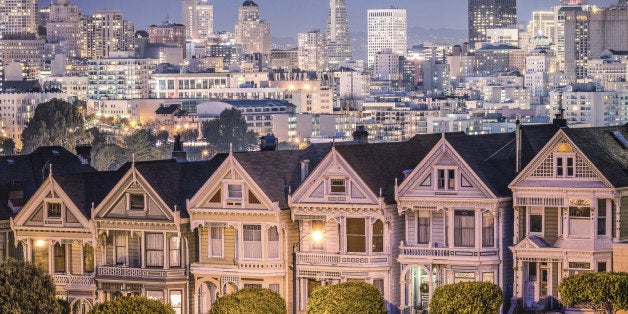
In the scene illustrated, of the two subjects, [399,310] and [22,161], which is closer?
[399,310]

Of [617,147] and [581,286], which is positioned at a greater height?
[617,147]

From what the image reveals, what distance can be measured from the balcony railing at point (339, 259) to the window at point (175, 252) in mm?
3852

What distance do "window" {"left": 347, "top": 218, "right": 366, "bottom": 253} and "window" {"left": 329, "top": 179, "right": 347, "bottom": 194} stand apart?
83 centimetres

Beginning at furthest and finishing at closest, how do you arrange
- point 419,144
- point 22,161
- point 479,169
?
point 22,161
point 419,144
point 479,169

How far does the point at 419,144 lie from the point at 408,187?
4.11 meters

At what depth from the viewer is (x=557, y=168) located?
161ft

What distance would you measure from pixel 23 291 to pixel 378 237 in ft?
32.9

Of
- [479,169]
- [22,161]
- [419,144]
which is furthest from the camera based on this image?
[22,161]

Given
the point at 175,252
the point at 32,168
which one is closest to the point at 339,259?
the point at 175,252

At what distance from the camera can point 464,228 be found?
50469 millimetres

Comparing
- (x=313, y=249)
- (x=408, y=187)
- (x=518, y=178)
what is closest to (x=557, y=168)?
(x=518, y=178)

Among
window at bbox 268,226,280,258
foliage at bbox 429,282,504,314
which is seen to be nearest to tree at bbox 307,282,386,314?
foliage at bbox 429,282,504,314

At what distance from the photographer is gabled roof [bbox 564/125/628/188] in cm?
4866

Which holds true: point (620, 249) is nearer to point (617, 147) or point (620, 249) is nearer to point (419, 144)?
point (617, 147)
